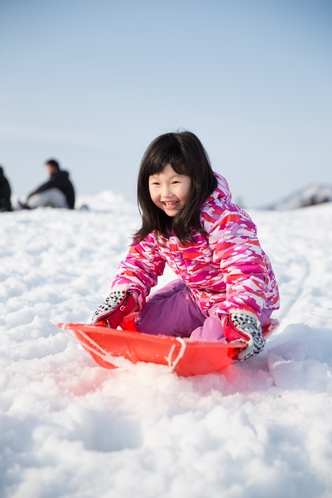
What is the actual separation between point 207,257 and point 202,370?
1.56 feet

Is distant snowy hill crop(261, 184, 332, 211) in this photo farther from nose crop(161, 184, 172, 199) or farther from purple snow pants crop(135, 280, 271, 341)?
nose crop(161, 184, 172, 199)

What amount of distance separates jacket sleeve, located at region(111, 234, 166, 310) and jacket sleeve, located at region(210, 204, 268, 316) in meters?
0.32

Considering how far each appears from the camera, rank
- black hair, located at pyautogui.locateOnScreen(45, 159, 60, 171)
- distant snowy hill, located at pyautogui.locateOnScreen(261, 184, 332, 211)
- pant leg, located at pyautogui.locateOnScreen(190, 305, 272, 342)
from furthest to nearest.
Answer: distant snowy hill, located at pyautogui.locateOnScreen(261, 184, 332, 211)
black hair, located at pyautogui.locateOnScreen(45, 159, 60, 171)
pant leg, located at pyautogui.locateOnScreen(190, 305, 272, 342)

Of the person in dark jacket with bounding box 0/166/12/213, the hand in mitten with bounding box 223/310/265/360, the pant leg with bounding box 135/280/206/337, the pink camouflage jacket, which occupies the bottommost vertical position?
the person in dark jacket with bounding box 0/166/12/213

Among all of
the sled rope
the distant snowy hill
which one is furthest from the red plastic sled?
the distant snowy hill

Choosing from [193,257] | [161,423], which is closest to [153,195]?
[193,257]

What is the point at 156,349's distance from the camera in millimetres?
1558

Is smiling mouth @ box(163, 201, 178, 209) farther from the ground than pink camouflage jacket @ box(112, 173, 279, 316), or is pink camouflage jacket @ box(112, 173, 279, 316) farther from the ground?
smiling mouth @ box(163, 201, 178, 209)

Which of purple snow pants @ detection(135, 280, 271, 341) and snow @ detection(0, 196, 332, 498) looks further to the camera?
purple snow pants @ detection(135, 280, 271, 341)

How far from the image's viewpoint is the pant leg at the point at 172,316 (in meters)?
2.03

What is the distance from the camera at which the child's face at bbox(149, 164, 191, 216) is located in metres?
1.82

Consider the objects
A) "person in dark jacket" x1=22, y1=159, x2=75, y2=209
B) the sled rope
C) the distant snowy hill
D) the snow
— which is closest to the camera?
the snow

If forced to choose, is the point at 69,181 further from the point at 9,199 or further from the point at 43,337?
the point at 43,337

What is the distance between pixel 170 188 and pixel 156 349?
0.62 m
